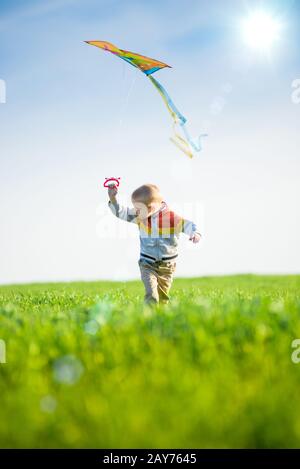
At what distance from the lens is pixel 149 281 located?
8.00 metres

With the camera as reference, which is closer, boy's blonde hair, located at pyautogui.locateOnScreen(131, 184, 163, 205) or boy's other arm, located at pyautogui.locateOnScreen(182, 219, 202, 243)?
boy's other arm, located at pyautogui.locateOnScreen(182, 219, 202, 243)

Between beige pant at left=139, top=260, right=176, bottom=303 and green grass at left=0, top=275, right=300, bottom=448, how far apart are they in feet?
8.31

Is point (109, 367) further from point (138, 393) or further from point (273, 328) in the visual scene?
point (273, 328)

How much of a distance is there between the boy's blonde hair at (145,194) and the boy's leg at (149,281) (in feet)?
3.32

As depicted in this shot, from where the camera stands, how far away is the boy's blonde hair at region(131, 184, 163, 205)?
7.98 metres

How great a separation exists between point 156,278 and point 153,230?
2.56ft

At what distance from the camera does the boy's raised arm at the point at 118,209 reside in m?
7.66

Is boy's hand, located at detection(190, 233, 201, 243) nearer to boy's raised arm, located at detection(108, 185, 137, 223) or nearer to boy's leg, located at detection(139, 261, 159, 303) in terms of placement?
boy's leg, located at detection(139, 261, 159, 303)

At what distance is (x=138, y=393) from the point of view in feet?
10.7

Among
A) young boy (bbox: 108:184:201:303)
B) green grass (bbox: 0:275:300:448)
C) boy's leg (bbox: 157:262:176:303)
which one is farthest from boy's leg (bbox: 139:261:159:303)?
green grass (bbox: 0:275:300:448)

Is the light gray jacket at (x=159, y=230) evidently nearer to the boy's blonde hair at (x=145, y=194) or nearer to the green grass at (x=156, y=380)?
the boy's blonde hair at (x=145, y=194)

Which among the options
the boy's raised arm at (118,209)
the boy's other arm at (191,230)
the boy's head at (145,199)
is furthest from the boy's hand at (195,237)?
the boy's raised arm at (118,209)
